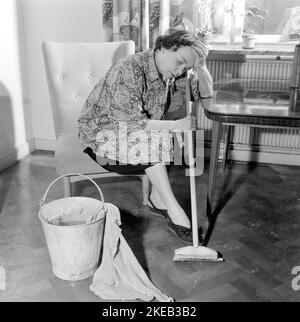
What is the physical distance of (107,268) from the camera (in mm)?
1768

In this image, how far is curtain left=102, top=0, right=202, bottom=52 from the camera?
2.81 metres

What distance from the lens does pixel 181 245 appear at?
6.79 feet

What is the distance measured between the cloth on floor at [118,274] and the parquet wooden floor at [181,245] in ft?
0.18

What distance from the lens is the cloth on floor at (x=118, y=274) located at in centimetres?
167

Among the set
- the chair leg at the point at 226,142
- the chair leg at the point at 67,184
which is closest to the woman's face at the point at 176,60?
the chair leg at the point at 67,184

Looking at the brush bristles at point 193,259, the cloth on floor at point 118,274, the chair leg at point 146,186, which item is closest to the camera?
the cloth on floor at point 118,274

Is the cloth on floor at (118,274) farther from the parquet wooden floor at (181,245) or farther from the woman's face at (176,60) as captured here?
the woman's face at (176,60)

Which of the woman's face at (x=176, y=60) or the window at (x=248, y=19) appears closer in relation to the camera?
the woman's face at (x=176, y=60)

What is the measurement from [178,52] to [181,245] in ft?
2.84

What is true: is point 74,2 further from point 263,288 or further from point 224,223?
point 263,288

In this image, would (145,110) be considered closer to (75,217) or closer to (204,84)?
(204,84)

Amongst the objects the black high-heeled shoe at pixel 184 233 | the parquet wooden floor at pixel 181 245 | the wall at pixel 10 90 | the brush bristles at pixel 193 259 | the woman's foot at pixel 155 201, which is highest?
the wall at pixel 10 90

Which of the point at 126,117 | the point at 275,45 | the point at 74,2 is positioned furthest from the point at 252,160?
the point at 74,2

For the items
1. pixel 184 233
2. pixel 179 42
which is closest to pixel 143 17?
pixel 179 42
